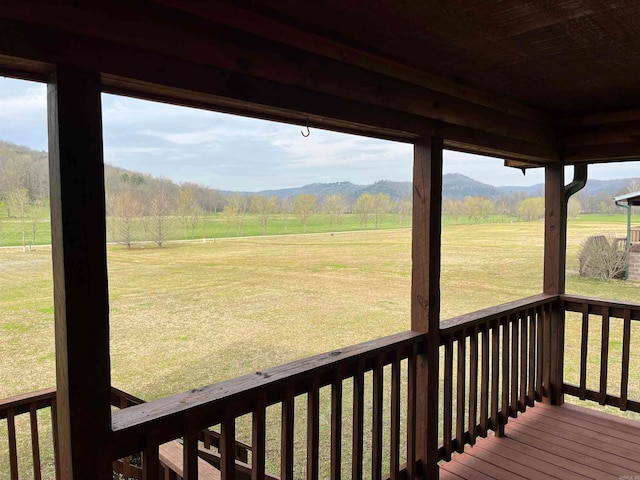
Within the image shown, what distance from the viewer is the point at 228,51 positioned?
4.54ft

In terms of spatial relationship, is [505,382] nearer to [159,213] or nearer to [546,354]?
[546,354]

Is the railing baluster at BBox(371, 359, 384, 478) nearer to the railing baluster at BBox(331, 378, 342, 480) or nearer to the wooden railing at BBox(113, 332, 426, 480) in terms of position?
the wooden railing at BBox(113, 332, 426, 480)

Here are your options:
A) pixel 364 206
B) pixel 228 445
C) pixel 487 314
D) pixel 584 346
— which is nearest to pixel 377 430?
pixel 228 445

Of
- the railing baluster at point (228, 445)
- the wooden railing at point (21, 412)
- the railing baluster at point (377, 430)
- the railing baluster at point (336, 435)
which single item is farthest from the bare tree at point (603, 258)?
the wooden railing at point (21, 412)

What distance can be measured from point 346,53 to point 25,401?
2541 mm

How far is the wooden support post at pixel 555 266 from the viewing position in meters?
3.33

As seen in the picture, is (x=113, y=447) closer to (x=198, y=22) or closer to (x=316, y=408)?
(x=316, y=408)

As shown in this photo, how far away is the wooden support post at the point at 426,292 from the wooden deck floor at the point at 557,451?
328mm

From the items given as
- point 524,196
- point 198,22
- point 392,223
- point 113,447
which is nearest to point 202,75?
point 198,22

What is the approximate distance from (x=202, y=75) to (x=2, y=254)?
48.8 inches

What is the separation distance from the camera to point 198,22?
1311mm

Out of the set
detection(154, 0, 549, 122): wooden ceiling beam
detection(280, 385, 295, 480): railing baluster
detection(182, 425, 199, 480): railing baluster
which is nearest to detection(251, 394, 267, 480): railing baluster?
detection(280, 385, 295, 480): railing baluster

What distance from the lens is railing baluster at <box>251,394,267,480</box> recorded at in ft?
5.21

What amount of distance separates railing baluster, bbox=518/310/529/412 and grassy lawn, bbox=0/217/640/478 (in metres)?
0.87
